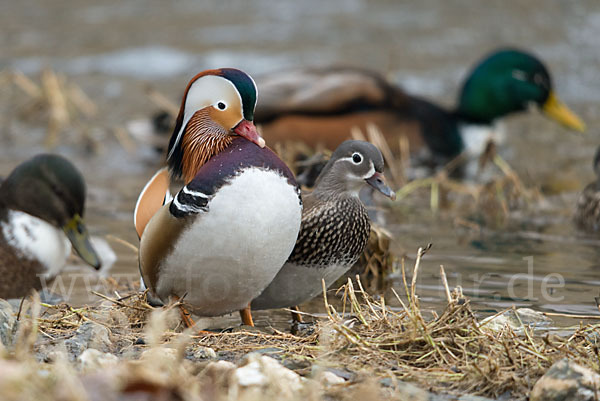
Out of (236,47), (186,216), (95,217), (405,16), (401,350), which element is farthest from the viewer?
(405,16)

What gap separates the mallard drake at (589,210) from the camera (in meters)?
6.81

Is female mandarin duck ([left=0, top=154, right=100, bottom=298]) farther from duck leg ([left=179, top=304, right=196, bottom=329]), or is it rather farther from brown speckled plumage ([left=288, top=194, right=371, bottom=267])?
brown speckled plumage ([left=288, top=194, right=371, bottom=267])

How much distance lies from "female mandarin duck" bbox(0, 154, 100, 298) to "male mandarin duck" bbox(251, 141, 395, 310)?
1724mm

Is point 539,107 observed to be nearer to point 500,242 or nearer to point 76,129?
point 500,242

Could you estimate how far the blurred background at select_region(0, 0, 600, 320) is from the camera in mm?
6199

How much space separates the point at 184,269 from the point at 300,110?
4.75 meters

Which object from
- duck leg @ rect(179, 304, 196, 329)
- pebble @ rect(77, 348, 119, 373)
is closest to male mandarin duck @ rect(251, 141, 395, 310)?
duck leg @ rect(179, 304, 196, 329)

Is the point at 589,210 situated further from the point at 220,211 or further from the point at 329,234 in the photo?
the point at 220,211

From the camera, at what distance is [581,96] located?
484 inches

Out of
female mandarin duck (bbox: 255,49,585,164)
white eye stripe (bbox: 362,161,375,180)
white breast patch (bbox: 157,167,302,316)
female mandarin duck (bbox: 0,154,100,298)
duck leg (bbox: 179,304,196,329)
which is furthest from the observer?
female mandarin duck (bbox: 255,49,585,164)

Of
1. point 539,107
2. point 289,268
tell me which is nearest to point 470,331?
point 289,268

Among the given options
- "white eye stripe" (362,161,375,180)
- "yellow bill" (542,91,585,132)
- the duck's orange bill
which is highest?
the duck's orange bill

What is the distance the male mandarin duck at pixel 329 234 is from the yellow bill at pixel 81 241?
154cm

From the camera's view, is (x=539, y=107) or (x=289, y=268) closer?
(x=289, y=268)
